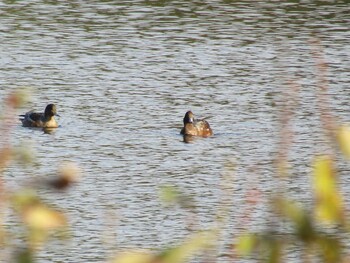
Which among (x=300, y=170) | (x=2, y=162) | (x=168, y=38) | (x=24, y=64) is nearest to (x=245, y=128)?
(x=300, y=170)

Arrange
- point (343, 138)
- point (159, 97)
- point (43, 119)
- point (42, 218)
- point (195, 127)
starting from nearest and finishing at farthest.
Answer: point (42, 218), point (343, 138), point (195, 127), point (43, 119), point (159, 97)

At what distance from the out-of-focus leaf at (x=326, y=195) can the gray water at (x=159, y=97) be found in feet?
17.7

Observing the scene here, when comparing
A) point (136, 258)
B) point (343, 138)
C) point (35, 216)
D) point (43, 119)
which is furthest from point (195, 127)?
point (136, 258)

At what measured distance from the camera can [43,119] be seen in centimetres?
2109

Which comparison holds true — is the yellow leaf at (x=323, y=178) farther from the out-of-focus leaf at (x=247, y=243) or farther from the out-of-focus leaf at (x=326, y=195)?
the out-of-focus leaf at (x=247, y=243)

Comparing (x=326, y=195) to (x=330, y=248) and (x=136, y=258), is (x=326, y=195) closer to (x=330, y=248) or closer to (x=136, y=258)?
(x=330, y=248)

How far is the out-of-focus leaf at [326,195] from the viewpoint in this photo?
2832 millimetres

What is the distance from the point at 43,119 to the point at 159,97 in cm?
304

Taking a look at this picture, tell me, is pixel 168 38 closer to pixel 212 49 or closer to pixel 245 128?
pixel 212 49

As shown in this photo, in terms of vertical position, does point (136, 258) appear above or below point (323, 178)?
below

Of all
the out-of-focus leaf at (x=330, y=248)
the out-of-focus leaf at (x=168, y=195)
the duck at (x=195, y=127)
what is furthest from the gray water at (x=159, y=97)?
the out-of-focus leaf at (x=330, y=248)

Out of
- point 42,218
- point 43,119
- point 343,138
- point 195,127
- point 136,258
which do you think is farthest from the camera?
point 43,119

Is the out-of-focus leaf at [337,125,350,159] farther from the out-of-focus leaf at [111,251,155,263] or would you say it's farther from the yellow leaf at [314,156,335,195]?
the out-of-focus leaf at [111,251,155,263]

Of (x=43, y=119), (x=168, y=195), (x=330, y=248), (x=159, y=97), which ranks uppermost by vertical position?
(x=168, y=195)
